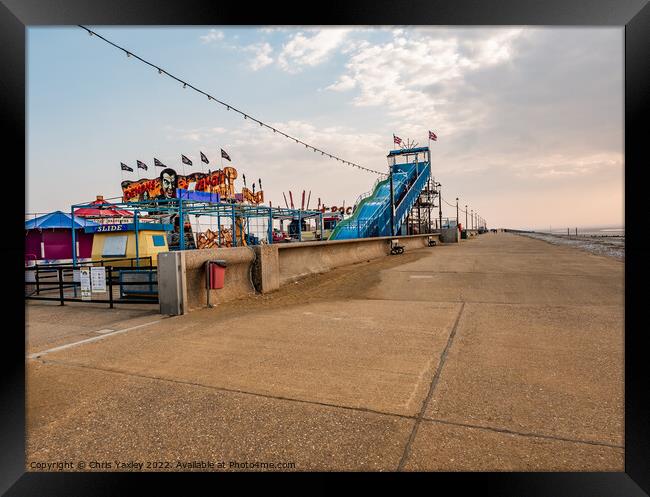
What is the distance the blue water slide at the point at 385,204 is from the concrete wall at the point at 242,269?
1480cm

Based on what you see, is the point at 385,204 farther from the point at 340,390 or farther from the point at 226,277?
the point at 340,390

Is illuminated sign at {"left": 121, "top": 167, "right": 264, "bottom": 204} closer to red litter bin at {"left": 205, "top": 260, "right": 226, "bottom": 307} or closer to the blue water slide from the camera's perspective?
the blue water slide

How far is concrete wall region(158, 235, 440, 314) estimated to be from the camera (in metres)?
8.20

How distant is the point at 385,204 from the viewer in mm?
36062

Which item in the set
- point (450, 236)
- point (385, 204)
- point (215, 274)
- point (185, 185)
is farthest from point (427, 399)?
point (185, 185)

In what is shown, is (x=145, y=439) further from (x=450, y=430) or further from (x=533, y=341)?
(x=533, y=341)

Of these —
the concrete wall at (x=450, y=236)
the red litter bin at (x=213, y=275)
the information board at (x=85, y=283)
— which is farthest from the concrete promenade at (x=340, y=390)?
the concrete wall at (x=450, y=236)

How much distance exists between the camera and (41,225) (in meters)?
26.0

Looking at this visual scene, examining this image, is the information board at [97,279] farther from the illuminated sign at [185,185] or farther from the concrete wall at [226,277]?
the illuminated sign at [185,185]

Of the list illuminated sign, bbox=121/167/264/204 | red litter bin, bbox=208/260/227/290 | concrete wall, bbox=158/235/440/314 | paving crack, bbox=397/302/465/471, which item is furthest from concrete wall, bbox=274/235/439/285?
illuminated sign, bbox=121/167/264/204

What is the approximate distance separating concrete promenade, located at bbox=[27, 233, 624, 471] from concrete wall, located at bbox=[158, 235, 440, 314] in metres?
0.70
